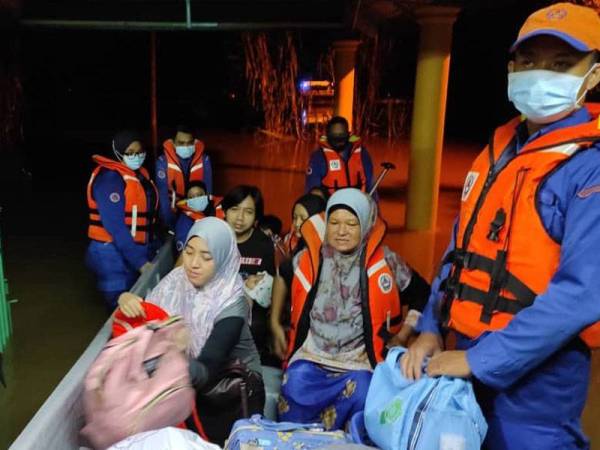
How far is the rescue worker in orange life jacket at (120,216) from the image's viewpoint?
3.86m

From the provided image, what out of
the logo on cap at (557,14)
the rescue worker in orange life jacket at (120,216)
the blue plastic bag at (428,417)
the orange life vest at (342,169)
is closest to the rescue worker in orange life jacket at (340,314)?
the blue plastic bag at (428,417)

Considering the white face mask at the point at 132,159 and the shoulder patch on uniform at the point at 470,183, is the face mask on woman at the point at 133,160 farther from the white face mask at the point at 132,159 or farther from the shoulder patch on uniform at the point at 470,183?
the shoulder patch on uniform at the point at 470,183

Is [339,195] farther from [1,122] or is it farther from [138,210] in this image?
[1,122]

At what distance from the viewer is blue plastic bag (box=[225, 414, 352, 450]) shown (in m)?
1.89

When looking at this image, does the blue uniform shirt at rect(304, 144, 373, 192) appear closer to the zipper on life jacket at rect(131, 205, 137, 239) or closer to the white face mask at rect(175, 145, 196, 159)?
the white face mask at rect(175, 145, 196, 159)

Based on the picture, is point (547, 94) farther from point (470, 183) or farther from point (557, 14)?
point (470, 183)

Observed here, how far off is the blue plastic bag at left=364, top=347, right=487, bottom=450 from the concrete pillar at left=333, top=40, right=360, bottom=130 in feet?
26.9

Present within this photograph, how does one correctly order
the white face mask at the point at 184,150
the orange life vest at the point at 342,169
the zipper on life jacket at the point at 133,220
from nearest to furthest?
the zipper on life jacket at the point at 133,220
the white face mask at the point at 184,150
the orange life vest at the point at 342,169

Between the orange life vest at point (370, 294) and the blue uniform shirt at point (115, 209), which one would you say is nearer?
the orange life vest at point (370, 294)

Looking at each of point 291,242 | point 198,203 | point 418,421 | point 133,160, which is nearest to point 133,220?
point 133,160

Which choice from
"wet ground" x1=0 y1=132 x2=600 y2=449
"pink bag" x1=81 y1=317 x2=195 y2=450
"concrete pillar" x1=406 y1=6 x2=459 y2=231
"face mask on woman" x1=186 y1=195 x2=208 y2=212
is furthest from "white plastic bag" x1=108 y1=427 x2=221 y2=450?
"concrete pillar" x1=406 y1=6 x2=459 y2=231

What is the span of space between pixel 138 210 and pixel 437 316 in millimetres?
2621

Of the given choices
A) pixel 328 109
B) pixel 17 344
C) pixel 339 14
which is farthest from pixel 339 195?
pixel 328 109

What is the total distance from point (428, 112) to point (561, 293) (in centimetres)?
571
